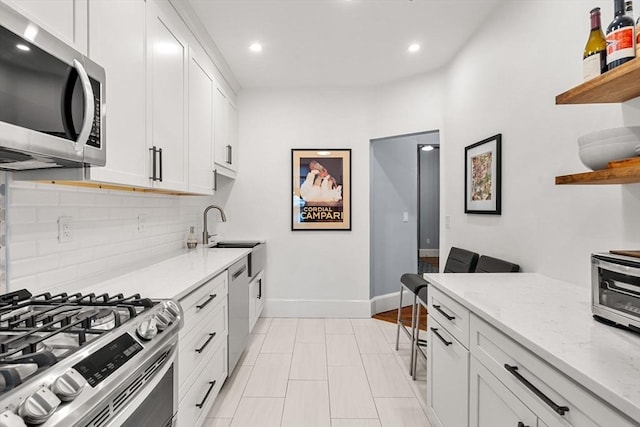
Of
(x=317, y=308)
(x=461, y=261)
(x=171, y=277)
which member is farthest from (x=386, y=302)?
(x=171, y=277)

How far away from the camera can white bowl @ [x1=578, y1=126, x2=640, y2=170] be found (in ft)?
3.61

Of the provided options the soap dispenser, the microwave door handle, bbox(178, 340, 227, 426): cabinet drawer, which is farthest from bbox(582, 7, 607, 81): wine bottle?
the soap dispenser

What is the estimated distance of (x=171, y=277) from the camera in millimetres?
1742

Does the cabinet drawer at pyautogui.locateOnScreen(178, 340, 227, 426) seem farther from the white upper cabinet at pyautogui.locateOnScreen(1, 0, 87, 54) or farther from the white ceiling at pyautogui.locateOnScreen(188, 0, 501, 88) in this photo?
the white ceiling at pyautogui.locateOnScreen(188, 0, 501, 88)

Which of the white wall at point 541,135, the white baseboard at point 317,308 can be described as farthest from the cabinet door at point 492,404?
the white baseboard at point 317,308

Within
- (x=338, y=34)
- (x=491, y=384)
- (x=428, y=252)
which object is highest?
(x=338, y=34)

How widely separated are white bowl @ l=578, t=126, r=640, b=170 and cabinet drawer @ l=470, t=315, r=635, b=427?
2.44 ft

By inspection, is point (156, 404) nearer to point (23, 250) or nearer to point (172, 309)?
point (172, 309)

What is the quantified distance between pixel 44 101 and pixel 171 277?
1047mm

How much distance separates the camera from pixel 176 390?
140 cm

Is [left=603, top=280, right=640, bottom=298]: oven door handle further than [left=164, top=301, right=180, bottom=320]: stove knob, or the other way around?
[left=164, top=301, right=180, bottom=320]: stove knob

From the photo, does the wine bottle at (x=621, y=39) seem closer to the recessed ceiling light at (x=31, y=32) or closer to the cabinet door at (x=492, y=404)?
the cabinet door at (x=492, y=404)

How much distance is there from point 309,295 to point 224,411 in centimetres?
185

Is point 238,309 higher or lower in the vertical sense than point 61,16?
lower
